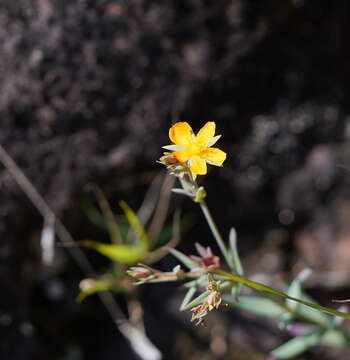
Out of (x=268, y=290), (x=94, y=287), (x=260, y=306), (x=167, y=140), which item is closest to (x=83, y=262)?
(x=94, y=287)

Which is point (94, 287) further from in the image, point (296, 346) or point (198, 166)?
point (198, 166)

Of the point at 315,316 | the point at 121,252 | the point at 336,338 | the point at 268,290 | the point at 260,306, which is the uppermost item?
the point at 268,290

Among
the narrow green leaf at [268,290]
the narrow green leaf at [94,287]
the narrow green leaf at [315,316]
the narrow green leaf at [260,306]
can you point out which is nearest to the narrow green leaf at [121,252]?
the narrow green leaf at [94,287]

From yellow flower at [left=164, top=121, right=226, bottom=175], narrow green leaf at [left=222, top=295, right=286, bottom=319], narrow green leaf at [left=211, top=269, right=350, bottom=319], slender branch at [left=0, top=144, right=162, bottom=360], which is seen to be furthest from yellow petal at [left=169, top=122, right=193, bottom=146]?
slender branch at [left=0, top=144, right=162, bottom=360]

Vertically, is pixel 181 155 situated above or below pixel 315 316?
above

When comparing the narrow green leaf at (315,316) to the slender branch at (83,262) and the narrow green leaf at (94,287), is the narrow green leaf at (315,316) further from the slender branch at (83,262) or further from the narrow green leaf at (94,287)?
the narrow green leaf at (94,287)
